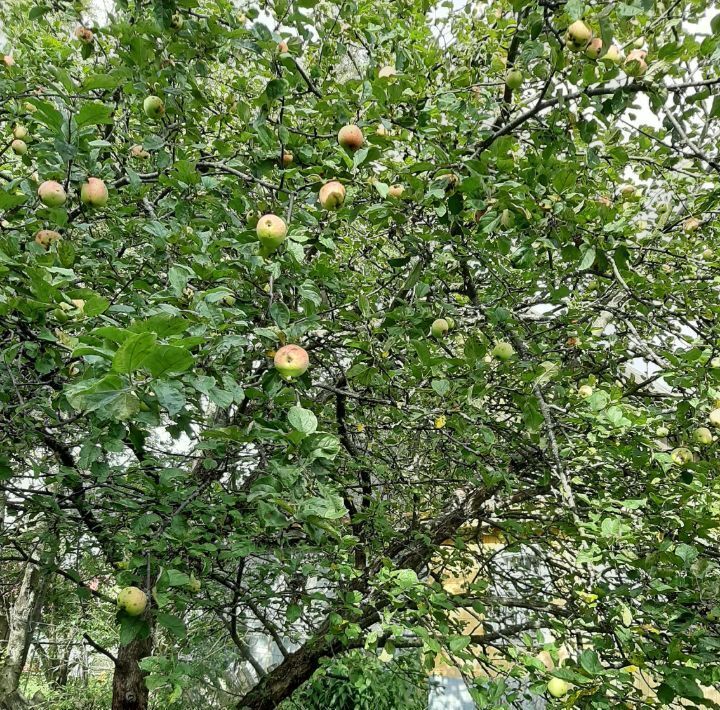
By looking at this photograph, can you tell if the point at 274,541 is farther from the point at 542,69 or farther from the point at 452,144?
the point at 542,69

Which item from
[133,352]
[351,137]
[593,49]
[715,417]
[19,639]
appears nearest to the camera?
[133,352]

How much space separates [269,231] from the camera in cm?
159

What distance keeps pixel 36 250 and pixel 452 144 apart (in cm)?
162

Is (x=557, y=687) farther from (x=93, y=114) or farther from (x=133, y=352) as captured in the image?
(x=93, y=114)

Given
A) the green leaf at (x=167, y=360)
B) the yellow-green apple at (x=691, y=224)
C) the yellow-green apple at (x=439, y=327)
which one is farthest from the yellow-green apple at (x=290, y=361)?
the yellow-green apple at (x=691, y=224)

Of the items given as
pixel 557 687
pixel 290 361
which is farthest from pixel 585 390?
pixel 290 361

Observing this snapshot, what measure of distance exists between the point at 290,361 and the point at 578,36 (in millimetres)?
1303

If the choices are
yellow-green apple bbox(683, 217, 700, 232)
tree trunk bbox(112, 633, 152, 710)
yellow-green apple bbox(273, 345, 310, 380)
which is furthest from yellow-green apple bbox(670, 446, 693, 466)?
tree trunk bbox(112, 633, 152, 710)

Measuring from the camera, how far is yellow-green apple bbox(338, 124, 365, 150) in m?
1.92

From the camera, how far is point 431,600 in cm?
206

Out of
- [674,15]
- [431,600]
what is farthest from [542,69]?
[431,600]

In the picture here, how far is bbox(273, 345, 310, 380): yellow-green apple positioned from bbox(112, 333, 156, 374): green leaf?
0.55 m

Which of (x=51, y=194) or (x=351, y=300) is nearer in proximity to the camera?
(x=51, y=194)

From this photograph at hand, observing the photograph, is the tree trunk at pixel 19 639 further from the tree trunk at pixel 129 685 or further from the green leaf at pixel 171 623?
the green leaf at pixel 171 623
